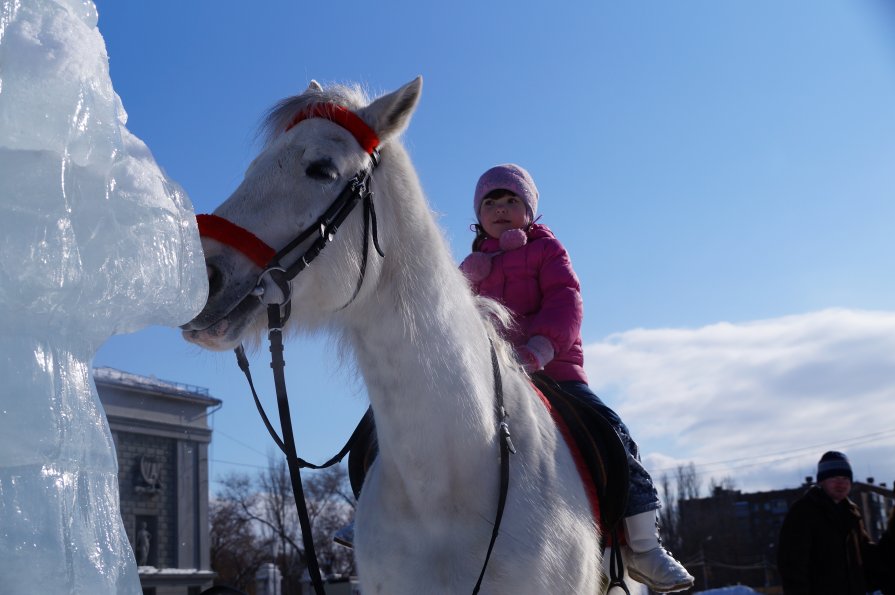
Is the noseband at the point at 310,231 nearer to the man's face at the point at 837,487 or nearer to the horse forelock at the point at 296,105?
the horse forelock at the point at 296,105

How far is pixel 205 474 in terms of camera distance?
153 feet

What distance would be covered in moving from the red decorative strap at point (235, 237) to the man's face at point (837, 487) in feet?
20.9

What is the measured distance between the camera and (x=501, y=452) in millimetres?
3412

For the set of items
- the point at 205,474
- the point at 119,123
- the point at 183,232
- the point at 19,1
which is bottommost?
the point at 183,232

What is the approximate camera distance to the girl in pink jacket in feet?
13.3

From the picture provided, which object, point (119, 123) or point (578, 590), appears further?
point (578, 590)

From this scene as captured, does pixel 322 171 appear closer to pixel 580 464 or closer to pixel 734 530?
pixel 580 464

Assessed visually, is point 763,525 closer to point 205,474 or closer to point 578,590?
point 205,474

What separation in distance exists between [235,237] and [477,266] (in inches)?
81.8

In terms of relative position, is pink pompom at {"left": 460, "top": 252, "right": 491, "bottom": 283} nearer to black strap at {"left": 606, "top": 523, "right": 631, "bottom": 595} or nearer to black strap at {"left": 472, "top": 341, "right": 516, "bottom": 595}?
black strap at {"left": 472, "top": 341, "right": 516, "bottom": 595}

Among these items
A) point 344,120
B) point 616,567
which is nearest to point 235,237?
point 344,120

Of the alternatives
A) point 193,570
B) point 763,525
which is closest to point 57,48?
point 193,570

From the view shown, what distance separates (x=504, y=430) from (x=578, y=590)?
2.25 ft

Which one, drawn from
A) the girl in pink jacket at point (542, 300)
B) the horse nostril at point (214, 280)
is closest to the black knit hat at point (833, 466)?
the girl in pink jacket at point (542, 300)
